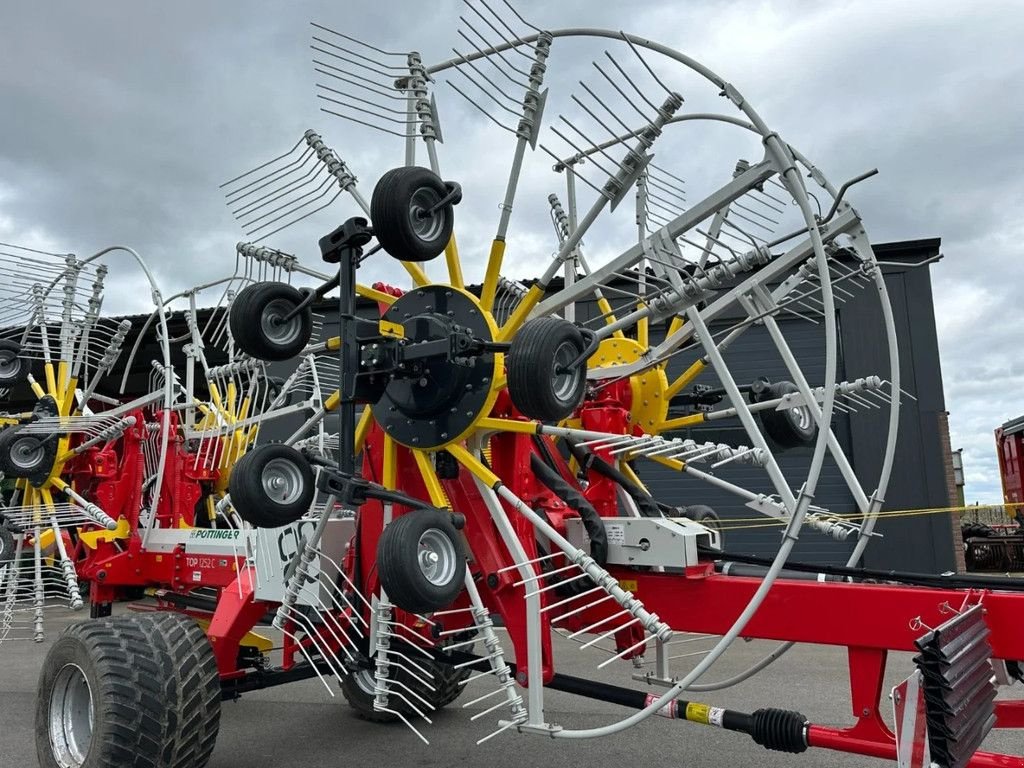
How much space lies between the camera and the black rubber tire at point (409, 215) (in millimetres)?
3789

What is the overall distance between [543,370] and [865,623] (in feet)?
5.48

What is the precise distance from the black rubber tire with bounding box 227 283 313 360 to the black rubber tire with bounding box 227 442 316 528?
49 cm

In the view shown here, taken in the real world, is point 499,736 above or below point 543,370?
below

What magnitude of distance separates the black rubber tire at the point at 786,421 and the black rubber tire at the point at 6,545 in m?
6.85

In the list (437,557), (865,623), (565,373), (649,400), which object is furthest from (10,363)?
(865,623)

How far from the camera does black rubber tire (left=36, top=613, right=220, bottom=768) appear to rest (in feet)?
13.7

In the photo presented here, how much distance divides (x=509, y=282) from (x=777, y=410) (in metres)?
2.04

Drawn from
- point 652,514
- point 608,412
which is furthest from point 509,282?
point 652,514

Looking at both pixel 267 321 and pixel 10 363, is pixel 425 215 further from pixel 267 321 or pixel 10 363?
pixel 10 363

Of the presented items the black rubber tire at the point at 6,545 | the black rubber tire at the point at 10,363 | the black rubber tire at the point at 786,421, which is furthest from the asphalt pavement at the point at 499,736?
the black rubber tire at the point at 10,363

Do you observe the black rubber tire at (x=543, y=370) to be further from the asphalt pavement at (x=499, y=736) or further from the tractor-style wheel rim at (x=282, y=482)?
the asphalt pavement at (x=499, y=736)

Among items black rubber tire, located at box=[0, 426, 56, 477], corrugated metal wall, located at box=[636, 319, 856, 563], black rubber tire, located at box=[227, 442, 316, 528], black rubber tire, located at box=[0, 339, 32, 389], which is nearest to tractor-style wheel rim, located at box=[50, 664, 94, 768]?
black rubber tire, located at box=[227, 442, 316, 528]

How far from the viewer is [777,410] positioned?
18.3ft

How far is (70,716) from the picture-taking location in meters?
4.76
